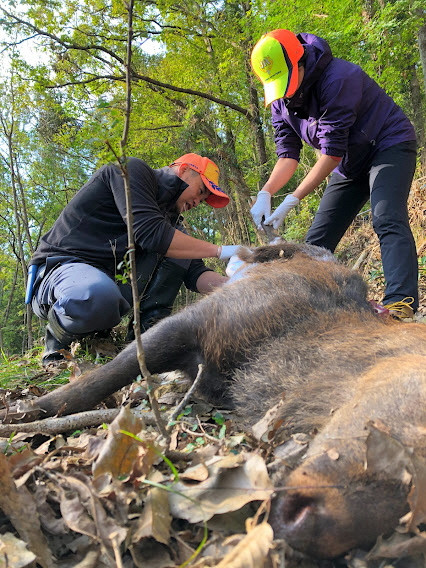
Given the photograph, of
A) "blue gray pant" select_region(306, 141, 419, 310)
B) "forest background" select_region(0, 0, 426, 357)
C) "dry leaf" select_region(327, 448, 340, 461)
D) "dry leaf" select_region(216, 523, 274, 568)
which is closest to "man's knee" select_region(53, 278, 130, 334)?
"blue gray pant" select_region(306, 141, 419, 310)

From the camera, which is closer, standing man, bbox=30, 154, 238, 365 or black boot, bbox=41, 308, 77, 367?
standing man, bbox=30, 154, 238, 365

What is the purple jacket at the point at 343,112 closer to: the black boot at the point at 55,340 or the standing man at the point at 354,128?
the standing man at the point at 354,128

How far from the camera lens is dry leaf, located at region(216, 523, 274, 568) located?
1046 millimetres

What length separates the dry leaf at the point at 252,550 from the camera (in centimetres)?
105

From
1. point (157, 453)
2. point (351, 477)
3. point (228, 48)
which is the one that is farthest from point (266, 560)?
point (228, 48)

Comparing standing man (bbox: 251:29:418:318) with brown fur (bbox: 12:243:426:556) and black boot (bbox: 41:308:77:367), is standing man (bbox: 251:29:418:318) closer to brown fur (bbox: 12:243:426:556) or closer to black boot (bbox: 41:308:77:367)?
brown fur (bbox: 12:243:426:556)

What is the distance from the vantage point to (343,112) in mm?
3791

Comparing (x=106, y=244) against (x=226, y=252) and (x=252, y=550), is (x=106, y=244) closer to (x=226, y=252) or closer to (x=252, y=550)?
(x=226, y=252)

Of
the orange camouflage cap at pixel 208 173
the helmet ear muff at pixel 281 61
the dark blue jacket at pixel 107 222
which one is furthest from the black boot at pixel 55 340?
the helmet ear muff at pixel 281 61

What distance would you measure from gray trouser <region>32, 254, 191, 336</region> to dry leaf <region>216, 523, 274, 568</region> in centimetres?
294

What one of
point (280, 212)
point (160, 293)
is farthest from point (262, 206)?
point (160, 293)

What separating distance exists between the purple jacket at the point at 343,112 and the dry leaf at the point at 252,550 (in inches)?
132

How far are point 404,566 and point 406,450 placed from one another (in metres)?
0.28

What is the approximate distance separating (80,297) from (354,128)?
2748mm
